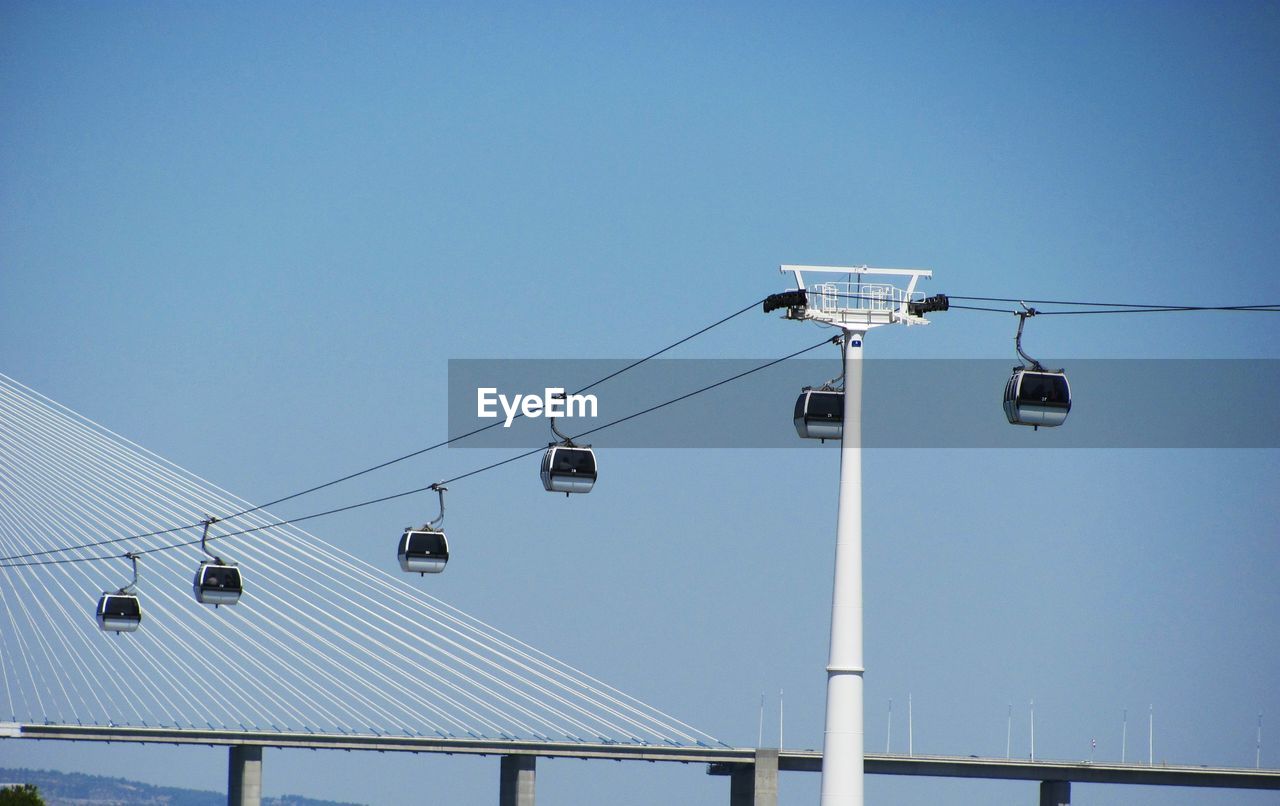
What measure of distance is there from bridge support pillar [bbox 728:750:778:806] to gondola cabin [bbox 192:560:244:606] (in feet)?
286

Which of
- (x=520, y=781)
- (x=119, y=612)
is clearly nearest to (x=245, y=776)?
(x=520, y=781)

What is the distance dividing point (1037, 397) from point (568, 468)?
11.1 metres

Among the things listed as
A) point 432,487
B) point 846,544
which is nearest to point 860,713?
point 846,544

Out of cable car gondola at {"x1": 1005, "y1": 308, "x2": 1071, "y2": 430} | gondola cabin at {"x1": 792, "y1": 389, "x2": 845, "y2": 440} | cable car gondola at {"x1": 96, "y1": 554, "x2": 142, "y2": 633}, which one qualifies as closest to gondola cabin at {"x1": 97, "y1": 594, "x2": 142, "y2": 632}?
cable car gondola at {"x1": 96, "y1": 554, "x2": 142, "y2": 633}

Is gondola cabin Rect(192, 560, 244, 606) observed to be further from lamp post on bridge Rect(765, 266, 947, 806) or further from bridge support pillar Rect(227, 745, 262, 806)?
bridge support pillar Rect(227, 745, 262, 806)

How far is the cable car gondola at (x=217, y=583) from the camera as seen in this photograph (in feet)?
158

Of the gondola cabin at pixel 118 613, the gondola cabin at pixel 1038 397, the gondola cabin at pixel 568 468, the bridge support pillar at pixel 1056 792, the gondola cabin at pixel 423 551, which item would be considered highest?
the gondola cabin at pixel 1038 397

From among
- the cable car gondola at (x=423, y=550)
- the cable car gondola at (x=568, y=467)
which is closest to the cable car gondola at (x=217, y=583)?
the cable car gondola at (x=423, y=550)

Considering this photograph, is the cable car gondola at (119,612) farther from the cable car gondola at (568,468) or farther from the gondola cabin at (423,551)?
the cable car gondola at (568,468)

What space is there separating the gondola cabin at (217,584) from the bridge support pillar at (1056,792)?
96360mm

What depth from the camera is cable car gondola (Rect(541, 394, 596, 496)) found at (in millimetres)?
36406

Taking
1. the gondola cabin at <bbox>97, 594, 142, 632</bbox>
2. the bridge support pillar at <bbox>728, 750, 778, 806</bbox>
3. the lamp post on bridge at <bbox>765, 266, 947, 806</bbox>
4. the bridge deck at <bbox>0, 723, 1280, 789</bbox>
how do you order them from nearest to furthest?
the lamp post on bridge at <bbox>765, 266, 947, 806</bbox> < the gondola cabin at <bbox>97, 594, 142, 632</bbox> < the bridge deck at <bbox>0, 723, 1280, 789</bbox> < the bridge support pillar at <bbox>728, 750, 778, 806</bbox>

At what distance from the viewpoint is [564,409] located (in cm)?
3928

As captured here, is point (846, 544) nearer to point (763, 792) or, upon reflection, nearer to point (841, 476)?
point (841, 476)
